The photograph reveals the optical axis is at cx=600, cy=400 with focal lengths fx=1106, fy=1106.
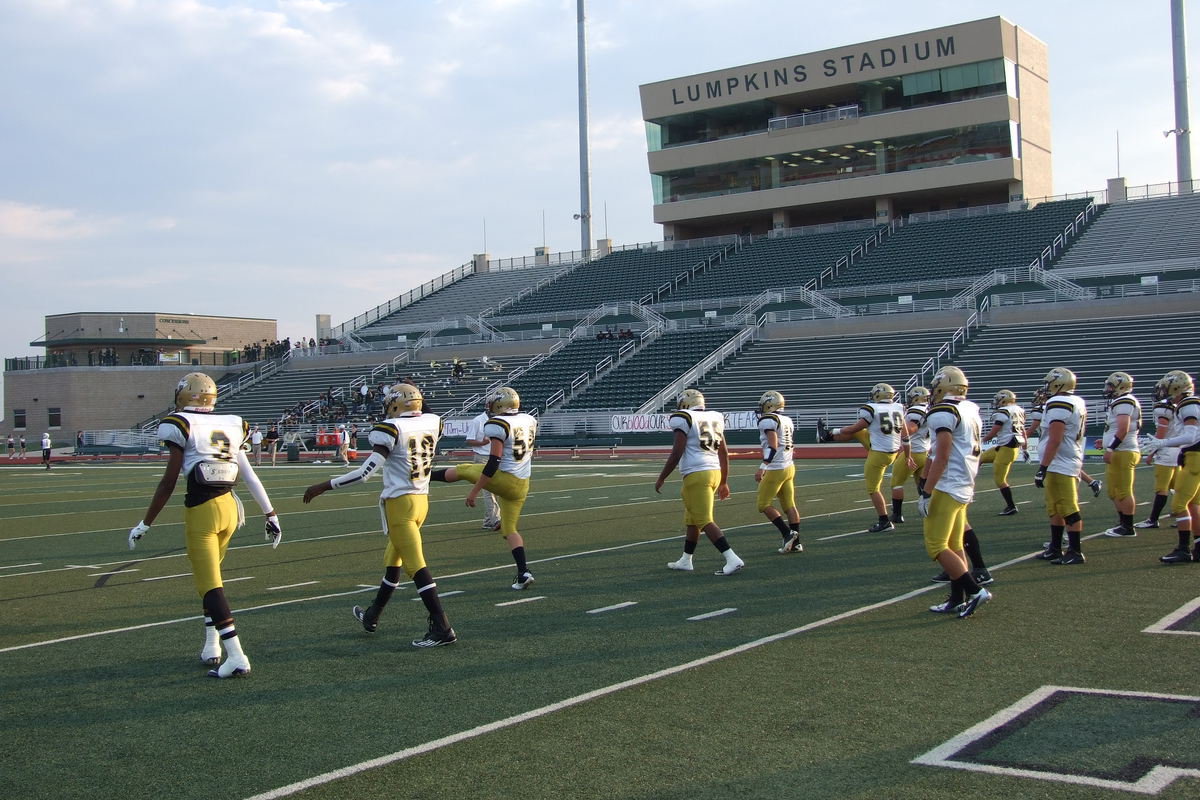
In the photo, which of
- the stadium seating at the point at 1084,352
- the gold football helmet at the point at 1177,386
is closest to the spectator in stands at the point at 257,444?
the stadium seating at the point at 1084,352

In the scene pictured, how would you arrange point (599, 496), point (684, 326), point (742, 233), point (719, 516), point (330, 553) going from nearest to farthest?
1. point (330, 553)
2. point (719, 516)
3. point (599, 496)
4. point (684, 326)
5. point (742, 233)

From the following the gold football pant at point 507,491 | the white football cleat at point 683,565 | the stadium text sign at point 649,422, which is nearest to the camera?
the gold football pant at point 507,491

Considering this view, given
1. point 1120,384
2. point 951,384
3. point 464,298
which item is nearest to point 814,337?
point 464,298

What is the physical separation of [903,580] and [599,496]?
1045cm

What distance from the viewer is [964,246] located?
4597 centimetres

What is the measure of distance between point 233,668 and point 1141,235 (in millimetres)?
43881

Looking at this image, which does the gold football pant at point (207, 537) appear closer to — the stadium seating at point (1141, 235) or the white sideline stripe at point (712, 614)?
the white sideline stripe at point (712, 614)

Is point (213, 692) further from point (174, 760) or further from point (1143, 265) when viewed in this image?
point (1143, 265)

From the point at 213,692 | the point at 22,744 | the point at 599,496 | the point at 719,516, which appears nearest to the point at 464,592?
the point at 213,692

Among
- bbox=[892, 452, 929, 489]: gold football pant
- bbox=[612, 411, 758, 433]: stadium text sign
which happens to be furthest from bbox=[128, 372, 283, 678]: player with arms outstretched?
bbox=[612, 411, 758, 433]: stadium text sign

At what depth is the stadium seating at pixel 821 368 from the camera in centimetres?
3562

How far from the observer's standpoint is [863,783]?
462 centimetres

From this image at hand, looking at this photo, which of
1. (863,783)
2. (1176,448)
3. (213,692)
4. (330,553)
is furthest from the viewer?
(330,553)

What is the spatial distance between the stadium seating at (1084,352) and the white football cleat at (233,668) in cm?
2853
